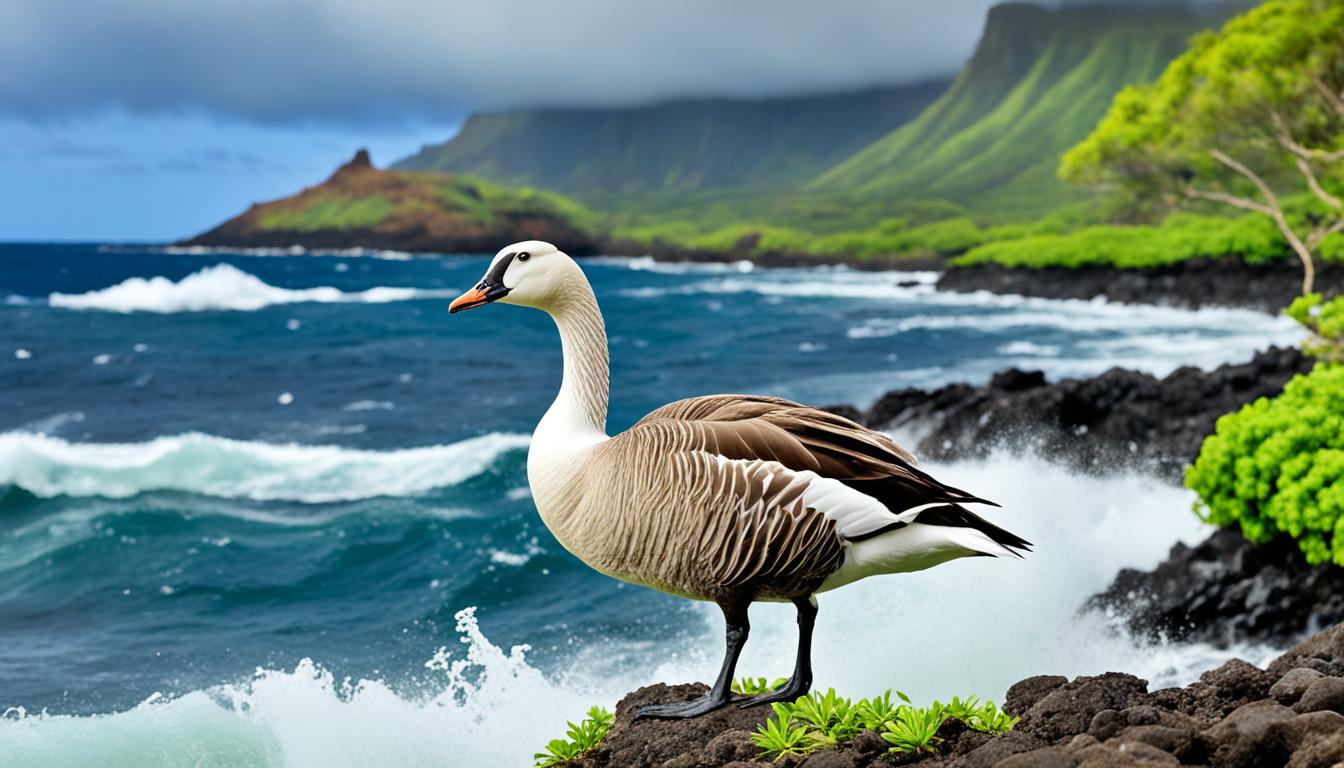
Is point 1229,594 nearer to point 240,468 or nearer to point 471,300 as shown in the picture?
point 471,300

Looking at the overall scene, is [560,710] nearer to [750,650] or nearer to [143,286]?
[750,650]

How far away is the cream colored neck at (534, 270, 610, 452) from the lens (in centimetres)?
463

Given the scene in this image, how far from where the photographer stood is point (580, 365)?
15.3 ft

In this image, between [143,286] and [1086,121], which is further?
[1086,121]

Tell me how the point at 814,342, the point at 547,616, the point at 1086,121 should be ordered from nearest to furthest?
the point at 547,616 < the point at 814,342 < the point at 1086,121

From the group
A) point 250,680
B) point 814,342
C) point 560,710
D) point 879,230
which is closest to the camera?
point 560,710

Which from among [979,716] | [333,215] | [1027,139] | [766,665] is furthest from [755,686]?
[1027,139]

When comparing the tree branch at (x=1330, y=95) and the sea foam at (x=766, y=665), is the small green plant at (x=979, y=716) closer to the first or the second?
the sea foam at (x=766, y=665)

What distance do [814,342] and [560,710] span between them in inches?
1118

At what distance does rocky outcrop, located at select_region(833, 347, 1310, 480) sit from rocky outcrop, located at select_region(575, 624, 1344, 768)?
30.3 ft

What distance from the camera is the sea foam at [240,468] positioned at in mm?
16875

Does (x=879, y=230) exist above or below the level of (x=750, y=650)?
above

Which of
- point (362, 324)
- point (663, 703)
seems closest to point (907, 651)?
point (663, 703)

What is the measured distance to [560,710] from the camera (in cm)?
786
